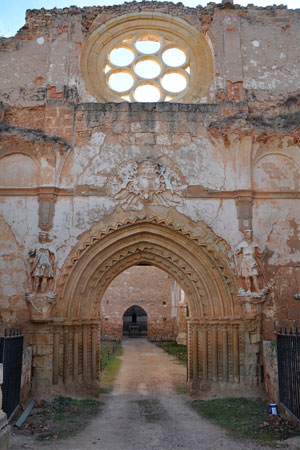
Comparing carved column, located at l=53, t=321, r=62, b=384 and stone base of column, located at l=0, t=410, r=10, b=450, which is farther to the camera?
carved column, located at l=53, t=321, r=62, b=384

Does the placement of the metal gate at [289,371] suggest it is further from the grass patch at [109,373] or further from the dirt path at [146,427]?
the grass patch at [109,373]

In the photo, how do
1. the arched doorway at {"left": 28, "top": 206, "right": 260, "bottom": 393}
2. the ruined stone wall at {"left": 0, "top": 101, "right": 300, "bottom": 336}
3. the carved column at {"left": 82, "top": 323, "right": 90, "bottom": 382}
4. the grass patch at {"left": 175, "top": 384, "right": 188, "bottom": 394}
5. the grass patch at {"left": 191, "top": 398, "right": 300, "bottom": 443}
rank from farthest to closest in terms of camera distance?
the grass patch at {"left": 175, "top": 384, "right": 188, "bottom": 394} < the ruined stone wall at {"left": 0, "top": 101, "right": 300, "bottom": 336} < the carved column at {"left": 82, "top": 323, "right": 90, "bottom": 382} < the arched doorway at {"left": 28, "top": 206, "right": 260, "bottom": 393} < the grass patch at {"left": 191, "top": 398, "right": 300, "bottom": 443}

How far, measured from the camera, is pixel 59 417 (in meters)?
7.83

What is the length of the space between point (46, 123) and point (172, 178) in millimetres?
3256

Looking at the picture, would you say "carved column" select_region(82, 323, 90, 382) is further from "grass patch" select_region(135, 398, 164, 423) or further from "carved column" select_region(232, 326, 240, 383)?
"carved column" select_region(232, 326, 240, 383)

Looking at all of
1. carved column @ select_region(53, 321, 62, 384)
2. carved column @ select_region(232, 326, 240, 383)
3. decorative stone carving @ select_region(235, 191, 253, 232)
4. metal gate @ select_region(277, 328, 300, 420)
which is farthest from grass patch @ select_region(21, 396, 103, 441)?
decorative stone carving @ select_region(235, 191, 253, 232)

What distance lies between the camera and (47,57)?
11.9 metres

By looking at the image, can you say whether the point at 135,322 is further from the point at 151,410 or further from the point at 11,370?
the point at 11,370

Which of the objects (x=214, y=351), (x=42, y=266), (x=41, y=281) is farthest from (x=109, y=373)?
(x=42, y=266)

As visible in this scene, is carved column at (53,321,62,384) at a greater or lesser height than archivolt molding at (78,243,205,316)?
lesser

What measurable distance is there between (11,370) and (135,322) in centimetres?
2583

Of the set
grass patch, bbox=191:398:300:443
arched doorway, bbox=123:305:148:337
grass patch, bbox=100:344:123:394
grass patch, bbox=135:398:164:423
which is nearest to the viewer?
grass patch, bbox=191:398:300:443

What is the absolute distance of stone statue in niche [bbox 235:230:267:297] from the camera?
9.62 m

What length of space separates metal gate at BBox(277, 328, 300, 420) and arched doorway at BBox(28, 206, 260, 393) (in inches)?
72.9
